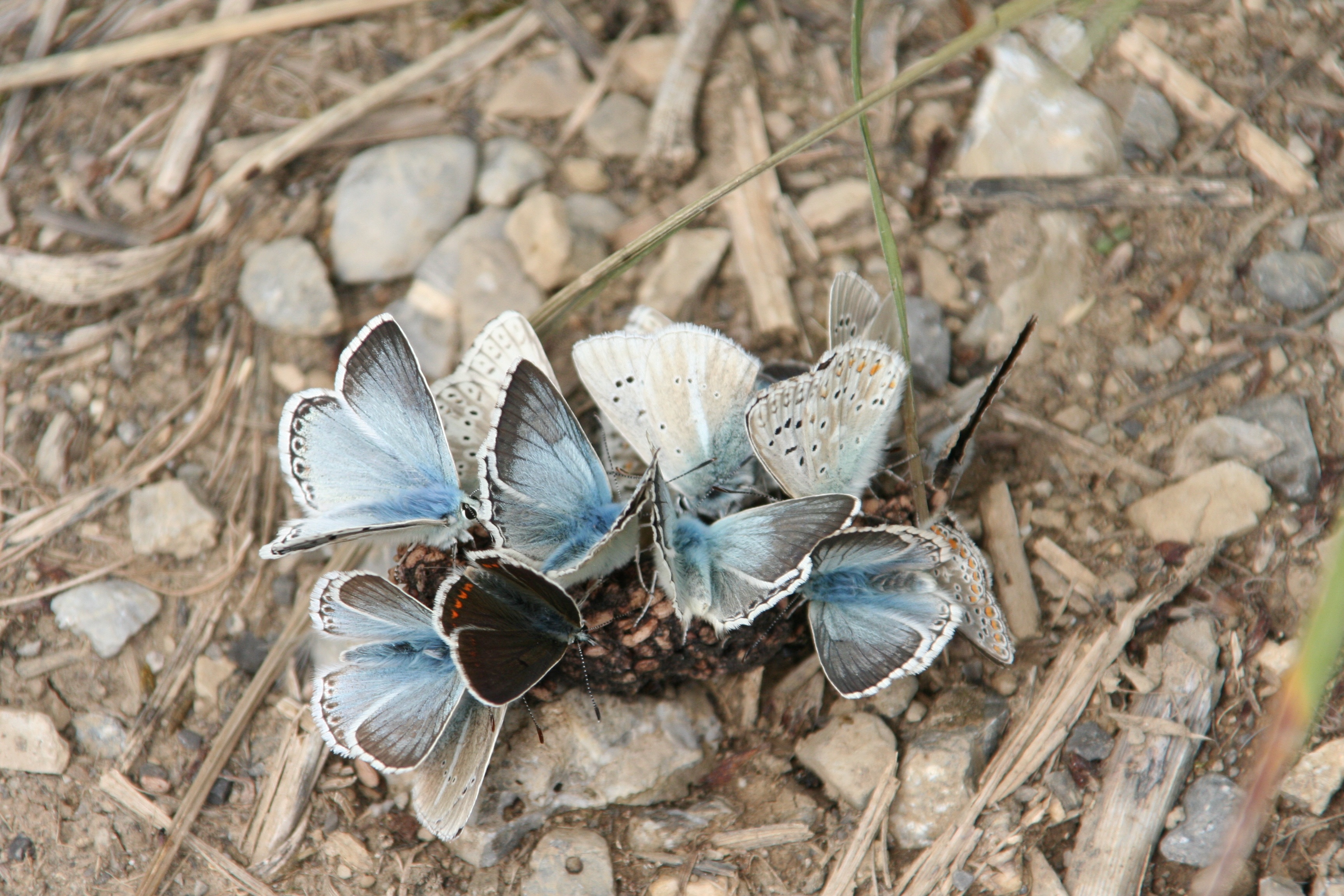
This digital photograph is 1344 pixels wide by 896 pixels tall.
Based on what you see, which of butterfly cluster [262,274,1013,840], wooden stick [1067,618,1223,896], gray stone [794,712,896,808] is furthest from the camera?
gray stone [794,712,896,808]

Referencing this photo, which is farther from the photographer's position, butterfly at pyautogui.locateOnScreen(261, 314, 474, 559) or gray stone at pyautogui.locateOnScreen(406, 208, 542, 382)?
gray stone at pyautogui.locateOnScreen(406, 208, 542, 382)

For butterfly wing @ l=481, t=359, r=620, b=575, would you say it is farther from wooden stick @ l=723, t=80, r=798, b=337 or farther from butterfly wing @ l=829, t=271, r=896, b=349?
wooden stick @ l=723, t=80, r=798, b=337

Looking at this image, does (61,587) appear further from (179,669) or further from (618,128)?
(618,128)

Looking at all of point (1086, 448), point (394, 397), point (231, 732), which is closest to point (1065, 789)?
point (1086, 448)

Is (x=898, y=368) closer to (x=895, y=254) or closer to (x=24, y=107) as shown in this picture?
(x=895, y=254)

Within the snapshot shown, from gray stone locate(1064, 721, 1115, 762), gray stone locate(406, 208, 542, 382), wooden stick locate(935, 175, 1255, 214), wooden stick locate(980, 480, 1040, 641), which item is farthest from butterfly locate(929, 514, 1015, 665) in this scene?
gray stone locate(406, 208, 542, 382)

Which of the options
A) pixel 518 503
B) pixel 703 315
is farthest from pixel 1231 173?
pixel 518 503

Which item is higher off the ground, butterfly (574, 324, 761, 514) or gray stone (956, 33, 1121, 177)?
gray stone (956, 33, 1121, 177)
